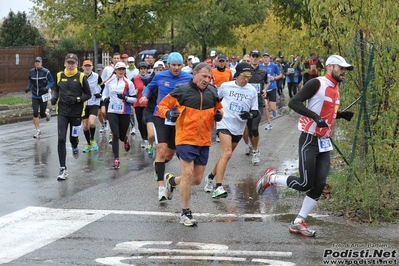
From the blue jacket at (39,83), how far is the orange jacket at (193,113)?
9.63 metres

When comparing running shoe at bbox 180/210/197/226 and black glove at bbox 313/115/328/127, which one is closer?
black glove at bbox 313/115/328/127

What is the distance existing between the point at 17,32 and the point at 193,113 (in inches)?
1285

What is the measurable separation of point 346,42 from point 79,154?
6.85 meters

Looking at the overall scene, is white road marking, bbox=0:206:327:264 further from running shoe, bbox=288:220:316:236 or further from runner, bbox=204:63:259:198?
runner, bbox=204:63:259:198

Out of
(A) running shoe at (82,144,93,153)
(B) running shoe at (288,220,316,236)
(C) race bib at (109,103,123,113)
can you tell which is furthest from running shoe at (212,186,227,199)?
(A) running shoe at (82,144,93,153)

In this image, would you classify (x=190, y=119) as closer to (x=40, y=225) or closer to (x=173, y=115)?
(x=173, y=115)

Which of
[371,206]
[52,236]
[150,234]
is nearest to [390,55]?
[371,206]

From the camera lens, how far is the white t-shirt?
37.1 ft

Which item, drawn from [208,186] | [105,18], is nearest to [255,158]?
[208,186]

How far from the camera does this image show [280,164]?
1360cm

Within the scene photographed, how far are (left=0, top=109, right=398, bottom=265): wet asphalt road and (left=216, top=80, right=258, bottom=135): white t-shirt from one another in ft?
3.00

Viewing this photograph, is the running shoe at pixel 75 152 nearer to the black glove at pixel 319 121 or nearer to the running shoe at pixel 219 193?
the running shoe at pixel 219 193

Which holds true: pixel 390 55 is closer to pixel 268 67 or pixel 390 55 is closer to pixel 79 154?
pixel 79 154

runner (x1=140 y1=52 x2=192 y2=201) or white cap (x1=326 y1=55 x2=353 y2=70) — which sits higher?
white cap (x1=326 y1=55 x2=353 y2=70)
